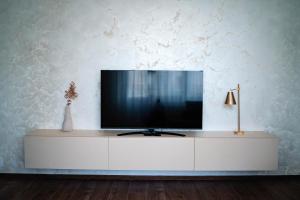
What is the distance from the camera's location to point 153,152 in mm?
3494

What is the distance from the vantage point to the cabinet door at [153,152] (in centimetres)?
349

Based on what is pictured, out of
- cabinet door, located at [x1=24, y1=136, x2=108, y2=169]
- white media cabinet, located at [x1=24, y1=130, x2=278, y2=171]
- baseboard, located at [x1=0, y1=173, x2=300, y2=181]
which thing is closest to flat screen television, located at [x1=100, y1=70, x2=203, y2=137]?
white media cabinet, located at [x1=24, y1=130, x2=278, y2=171]

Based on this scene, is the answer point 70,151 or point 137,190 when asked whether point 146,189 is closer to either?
point 137,190

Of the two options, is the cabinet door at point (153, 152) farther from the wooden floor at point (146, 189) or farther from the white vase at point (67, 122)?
the white vase at point (67, 122)

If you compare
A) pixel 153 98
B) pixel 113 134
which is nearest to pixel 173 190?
pixel 113 134

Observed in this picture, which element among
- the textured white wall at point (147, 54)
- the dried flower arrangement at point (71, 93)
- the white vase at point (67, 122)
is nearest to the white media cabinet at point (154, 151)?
the white vase at point (67, 122)

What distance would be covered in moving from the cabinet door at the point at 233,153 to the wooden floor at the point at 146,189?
0.25m

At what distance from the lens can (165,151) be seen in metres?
3.49

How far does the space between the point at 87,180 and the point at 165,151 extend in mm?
1066

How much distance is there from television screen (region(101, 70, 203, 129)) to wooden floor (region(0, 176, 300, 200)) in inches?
27.4

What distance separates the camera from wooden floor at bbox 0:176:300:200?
3.23 meters

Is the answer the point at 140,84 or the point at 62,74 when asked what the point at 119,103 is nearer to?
the point at 140,84

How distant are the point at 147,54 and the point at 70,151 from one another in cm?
151

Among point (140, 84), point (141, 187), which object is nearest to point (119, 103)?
point (140, 84)
